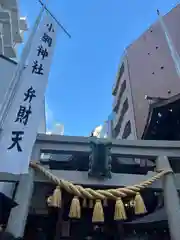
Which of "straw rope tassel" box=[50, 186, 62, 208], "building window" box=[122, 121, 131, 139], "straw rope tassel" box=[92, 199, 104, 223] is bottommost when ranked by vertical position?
"straw rope tassel" box=[92, 199, 104, 223]

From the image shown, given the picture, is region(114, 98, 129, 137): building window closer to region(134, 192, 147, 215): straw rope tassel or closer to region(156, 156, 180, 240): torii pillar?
region(156, 156, 180, 240): torii pillar

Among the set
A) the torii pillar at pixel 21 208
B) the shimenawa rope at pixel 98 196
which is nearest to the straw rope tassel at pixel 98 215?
the shimenawa rope at pixel 98 196

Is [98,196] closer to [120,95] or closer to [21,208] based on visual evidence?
[21,208]

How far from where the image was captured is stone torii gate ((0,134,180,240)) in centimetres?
543

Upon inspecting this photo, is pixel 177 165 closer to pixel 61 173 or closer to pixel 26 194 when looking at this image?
pixel 61 173

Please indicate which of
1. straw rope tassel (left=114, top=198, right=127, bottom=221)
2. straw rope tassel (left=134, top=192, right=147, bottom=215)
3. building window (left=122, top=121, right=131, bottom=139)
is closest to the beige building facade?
building window (left=122, top=121, right=131, bottom=139)

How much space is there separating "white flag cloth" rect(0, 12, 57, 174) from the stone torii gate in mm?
990

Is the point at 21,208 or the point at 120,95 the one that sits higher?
the point at 120,95

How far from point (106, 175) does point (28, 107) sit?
218 cm

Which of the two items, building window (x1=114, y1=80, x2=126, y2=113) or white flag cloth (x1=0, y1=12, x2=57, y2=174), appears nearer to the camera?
white flag cloth (x1=0, y1=12, x2=57, y2=174)

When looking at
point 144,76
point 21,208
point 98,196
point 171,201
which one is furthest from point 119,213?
point 144,76

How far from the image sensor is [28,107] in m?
5.74

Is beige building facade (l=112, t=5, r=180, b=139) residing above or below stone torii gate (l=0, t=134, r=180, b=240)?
above

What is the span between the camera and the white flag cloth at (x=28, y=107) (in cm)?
490
